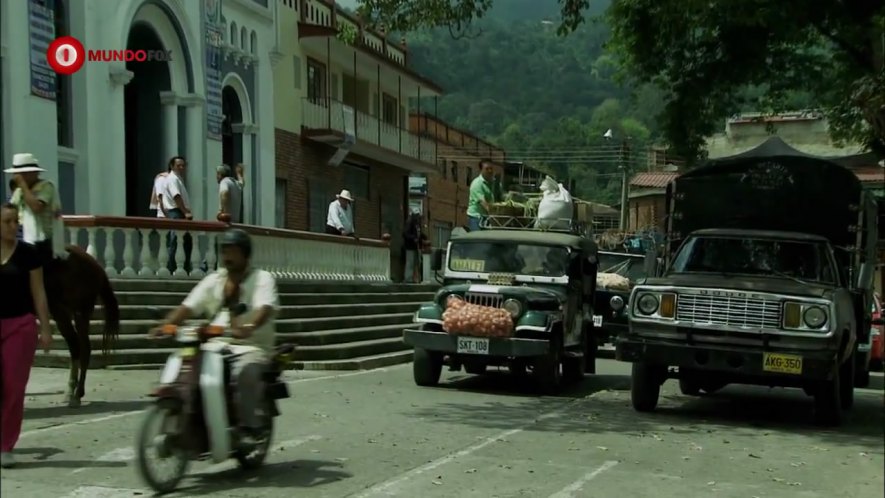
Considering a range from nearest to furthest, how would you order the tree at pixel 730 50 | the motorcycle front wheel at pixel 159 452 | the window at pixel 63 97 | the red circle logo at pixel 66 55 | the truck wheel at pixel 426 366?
the motorcycle front wheel at pixel 159 452
the tree at pixel 730 50
the truck wheel at pixel 426 366
the red circle logo at pixel 66 55
the window at pixel 63 97

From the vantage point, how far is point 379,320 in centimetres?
1962

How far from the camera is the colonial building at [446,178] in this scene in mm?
46188

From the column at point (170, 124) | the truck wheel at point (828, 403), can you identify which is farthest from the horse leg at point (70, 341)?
the column at point (170, 124)

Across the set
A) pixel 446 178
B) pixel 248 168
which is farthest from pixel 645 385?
pixel 446 178

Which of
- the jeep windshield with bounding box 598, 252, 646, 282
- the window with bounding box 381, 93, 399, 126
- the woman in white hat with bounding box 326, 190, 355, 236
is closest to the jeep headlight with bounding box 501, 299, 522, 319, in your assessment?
the jeep windshield with bounding box 598, 252, 646, 282

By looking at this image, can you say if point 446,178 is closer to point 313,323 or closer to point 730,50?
point 313,323

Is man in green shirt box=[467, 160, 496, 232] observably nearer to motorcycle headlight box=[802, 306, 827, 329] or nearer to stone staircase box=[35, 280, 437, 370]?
stone staircase box=[35, 280, 437, 370]

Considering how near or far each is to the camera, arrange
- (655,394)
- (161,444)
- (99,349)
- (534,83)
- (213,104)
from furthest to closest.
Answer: (534,83), (213,104), (99,349), (655,394), (161,444)

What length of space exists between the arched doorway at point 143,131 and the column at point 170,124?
0.32 ft

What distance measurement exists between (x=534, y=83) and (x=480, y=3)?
9017 centimetres

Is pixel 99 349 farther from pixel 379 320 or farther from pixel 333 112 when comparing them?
pixel 333 112

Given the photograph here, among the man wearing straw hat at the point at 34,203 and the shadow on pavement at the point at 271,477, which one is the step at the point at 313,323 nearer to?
the man wearing straw hat at the point at 34,203

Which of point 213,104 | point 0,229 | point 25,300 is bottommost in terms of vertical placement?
point 25,300

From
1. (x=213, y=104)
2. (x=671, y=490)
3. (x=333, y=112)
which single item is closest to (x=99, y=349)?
(x=671, y=490)
